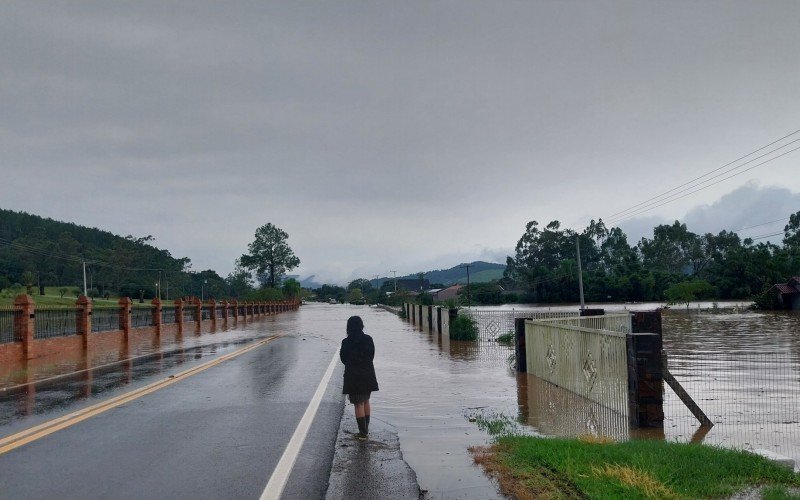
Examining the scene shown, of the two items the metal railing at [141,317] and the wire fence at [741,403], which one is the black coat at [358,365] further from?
the metal railing at [141,317]

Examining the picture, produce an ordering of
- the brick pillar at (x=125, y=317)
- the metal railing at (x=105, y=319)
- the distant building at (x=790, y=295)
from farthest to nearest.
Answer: the distant building at (x=790, y=295) < the brick pillar at (x=125, y=317) < the metal railing at (x=105, y=319)

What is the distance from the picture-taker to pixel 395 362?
1866 cm

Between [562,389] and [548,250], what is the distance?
401 ft

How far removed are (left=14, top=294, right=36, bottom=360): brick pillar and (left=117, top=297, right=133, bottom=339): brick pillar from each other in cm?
815

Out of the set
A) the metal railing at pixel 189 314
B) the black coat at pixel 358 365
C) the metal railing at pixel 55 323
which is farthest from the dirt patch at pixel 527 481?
the metal railing at pixel 189 314

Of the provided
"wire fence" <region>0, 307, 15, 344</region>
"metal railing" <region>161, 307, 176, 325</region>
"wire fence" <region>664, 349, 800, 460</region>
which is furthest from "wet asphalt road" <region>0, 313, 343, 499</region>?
"metal railing" <region>161, 307, 176, 325</region>

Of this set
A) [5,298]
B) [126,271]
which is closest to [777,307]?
[5,298]

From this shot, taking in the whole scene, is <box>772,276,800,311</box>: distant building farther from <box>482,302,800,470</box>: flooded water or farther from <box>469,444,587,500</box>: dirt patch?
<box>469,444,587,500</box>: dirt patch

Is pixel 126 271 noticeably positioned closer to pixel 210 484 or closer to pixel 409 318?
pixel 409 318

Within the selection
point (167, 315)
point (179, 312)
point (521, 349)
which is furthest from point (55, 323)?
point (521, 349)

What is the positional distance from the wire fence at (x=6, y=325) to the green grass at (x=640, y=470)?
1751cm

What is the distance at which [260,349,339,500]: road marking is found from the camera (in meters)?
5.90

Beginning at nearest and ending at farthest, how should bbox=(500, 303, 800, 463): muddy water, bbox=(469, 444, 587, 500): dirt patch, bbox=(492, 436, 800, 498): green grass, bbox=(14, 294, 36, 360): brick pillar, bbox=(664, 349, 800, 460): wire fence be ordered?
bbox=(492, 436, 800, 498): green grass → bbox=(469, 444, 587, 500): dirt patch → bbox=(664, 349, 800, 460): wire fence → bbox=(500, 303, 800, 463): muddy water → bbox=(14, 294, 36, 360): brick pillar

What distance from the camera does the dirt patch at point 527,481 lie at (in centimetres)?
566
